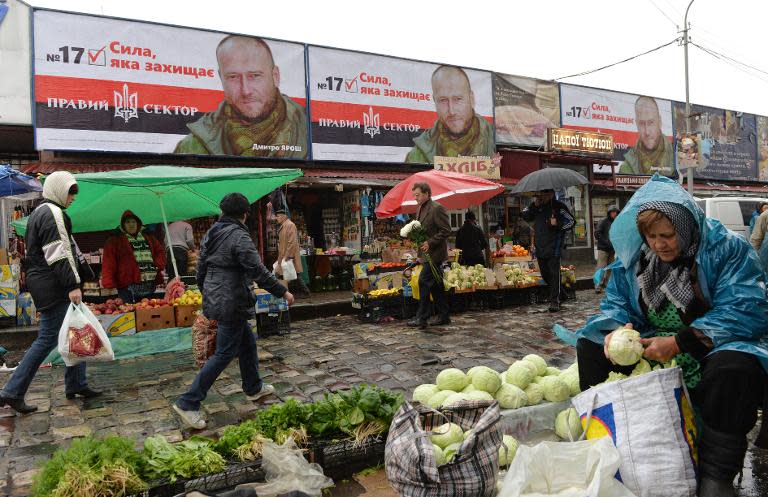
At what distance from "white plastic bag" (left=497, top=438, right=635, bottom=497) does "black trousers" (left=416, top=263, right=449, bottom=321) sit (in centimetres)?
562

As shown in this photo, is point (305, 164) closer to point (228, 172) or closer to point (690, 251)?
point (228, 172)

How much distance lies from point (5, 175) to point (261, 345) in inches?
189

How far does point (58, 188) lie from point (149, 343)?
9.95 feet

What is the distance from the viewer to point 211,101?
40.5 feet

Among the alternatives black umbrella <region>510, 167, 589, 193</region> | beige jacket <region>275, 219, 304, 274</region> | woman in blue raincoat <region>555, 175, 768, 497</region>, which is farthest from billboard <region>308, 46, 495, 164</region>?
woman in blue raincoat <region>555, 175, 768, 497</region>

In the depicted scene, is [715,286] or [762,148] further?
[762,148]

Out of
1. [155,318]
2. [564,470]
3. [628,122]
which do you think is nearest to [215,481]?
[564,470]

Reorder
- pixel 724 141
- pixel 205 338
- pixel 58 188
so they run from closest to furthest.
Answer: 1. pixel 58 188
2. pixel 205 338
3. pixel 724 141

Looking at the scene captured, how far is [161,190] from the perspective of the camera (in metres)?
7.86

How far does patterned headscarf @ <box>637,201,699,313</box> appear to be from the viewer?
258 centimetres

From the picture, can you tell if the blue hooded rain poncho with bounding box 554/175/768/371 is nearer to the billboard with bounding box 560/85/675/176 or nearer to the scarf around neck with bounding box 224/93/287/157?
the scarf around neck with bounding box 224/93/287/157

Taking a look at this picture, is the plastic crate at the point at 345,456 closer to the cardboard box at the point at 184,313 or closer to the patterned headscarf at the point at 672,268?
the patterned headscarf at the point at 672,268

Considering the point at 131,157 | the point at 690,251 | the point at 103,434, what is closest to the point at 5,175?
the point at 131,157

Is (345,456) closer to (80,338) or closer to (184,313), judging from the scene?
(80,338)
